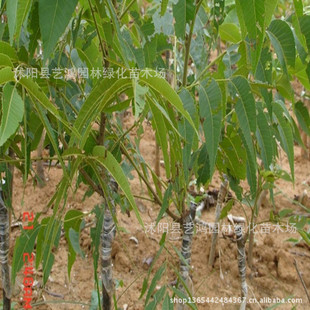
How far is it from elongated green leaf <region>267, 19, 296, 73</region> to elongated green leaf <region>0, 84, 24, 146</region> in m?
0.38

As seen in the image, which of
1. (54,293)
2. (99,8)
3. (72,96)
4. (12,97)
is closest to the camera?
(12,97)

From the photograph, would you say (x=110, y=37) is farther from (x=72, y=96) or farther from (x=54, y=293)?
(x=54, y=293)

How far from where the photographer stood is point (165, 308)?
0.91 m

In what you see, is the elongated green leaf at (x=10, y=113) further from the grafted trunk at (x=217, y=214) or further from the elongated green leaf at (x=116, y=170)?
the grafted trunk at (x=217, y=214)

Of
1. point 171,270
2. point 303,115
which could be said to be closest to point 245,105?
point 303,115

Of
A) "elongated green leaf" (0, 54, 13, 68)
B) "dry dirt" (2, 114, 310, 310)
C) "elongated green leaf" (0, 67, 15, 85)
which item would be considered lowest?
"dry dirt" (2, 114, 310, 310)

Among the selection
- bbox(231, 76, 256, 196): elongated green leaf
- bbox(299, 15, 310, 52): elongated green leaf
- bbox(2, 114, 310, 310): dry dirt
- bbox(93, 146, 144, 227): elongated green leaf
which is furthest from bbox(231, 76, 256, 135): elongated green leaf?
bbox(2, 114, 310, 310): dry dirt

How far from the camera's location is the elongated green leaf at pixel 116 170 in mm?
577

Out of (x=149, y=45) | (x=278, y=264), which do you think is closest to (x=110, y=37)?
(x=149, y=45)

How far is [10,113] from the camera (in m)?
0.49

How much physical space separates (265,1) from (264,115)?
230mm

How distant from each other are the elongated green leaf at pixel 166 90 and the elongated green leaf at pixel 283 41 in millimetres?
244

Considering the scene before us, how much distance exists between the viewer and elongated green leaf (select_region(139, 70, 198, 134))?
1.63ft

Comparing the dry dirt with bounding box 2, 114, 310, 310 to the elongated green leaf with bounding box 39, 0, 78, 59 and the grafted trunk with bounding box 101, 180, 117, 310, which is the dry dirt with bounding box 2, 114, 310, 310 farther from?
the elongated green leaf with bounding box 39, 0, 78, 59
